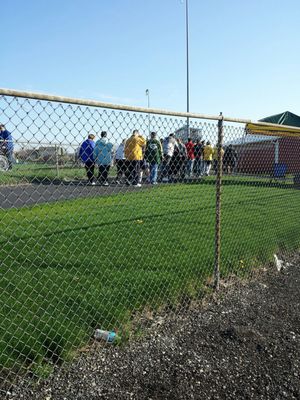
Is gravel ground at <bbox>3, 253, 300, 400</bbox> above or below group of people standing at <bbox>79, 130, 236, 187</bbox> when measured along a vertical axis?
below

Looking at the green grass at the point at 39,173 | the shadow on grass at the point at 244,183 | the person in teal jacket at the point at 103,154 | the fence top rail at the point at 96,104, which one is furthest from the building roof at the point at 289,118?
the fence top rail at the point at 96,104

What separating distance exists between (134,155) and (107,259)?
2.29 metres

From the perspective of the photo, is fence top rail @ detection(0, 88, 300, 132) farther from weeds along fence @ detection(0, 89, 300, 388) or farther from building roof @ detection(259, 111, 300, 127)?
building roof @ detection(259, 111, 300, 127)

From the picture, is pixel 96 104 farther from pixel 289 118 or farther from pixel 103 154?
pixel 289 118

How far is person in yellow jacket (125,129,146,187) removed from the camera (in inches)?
199

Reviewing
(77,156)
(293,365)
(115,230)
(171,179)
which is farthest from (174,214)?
(293,365)

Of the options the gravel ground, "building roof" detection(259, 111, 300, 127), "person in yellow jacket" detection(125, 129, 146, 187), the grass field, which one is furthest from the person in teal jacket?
"building roof" detection(259, 111, 300, 127)

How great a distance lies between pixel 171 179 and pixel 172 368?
5.26m

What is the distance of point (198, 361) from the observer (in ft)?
9.78

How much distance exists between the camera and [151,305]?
3756 millimetres

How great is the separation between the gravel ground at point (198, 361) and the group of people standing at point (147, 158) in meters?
1.79

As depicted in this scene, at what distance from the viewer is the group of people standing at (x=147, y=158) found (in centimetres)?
459

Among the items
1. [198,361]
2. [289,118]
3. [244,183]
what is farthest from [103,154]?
[289,118]

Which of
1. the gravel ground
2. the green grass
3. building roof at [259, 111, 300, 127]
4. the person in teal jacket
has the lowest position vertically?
the gravel ground
